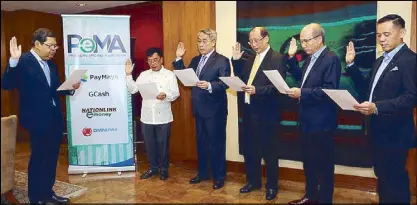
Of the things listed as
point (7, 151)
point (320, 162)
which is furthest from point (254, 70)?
point (7, 151)

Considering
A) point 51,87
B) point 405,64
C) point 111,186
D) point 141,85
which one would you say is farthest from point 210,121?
point 405,64

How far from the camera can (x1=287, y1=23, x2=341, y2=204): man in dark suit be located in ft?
7.90

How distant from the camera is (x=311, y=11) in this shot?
3061mm

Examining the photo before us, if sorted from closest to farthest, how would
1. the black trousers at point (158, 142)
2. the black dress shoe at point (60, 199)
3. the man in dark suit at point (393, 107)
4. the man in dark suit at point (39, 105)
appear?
the man in dark suit at point (393, 107), the man in dark suit at point (39, 105), the black dress shoe at point (60, 199), the black trousers at point (158, 142)

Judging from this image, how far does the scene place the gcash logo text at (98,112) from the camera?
3.55 meters

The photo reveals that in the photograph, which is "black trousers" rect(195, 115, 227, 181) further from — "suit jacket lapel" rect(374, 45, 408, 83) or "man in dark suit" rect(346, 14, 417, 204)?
"suit jacket lapel" rect(374, 45, 408, 83)

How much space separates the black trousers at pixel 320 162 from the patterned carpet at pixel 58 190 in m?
2.00

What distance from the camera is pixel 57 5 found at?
536 centimetres

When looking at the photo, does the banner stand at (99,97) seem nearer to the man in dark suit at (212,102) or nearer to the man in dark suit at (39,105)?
the man in dark suit at (39,105)

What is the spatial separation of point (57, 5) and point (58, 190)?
3.35 metres

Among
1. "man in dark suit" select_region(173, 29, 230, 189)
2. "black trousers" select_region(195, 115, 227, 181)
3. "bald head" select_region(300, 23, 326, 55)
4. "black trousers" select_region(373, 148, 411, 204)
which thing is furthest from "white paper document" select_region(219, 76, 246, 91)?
"black trousers" select_region(373, 148, 411, 204)

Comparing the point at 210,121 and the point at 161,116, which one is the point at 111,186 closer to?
the point at 161,116

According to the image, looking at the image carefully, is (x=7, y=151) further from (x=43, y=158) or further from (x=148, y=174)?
(x=148, y=174)

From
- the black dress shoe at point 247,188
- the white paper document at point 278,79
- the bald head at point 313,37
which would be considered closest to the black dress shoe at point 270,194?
the black dress shoe at point 247,188
